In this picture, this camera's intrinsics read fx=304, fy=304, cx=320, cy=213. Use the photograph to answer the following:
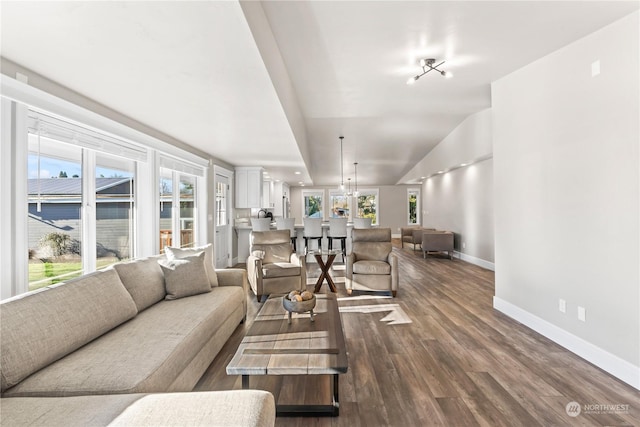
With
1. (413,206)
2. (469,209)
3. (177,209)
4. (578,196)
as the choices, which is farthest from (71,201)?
(413,206)

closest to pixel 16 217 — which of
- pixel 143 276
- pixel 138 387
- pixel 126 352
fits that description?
pixel 143 276

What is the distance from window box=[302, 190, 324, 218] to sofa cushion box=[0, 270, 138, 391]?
11609 millimetres

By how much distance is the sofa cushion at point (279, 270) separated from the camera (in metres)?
4.23

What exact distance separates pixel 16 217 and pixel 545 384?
3983mm

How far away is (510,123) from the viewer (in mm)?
3607

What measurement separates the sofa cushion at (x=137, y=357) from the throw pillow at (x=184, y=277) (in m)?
0.24

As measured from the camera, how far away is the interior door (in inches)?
249

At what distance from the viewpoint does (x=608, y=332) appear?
246 cm

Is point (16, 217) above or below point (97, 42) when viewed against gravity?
below

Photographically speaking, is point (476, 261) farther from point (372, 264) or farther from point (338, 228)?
point (372, 264)

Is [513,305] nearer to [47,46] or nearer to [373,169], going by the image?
[47,46]

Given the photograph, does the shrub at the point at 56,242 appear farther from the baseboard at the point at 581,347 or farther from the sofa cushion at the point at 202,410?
the baseboard at the point at 581,347

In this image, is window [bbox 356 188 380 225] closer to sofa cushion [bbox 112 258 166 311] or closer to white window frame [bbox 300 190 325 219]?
white window frame [bbox 300 190 325 219]

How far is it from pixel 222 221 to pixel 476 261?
5.73 metres
